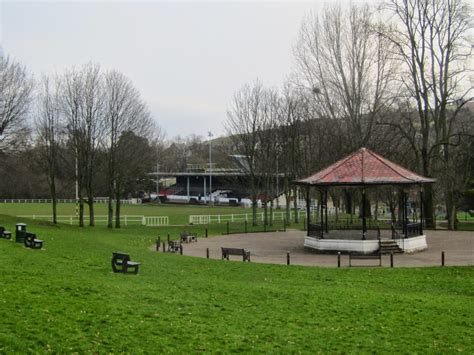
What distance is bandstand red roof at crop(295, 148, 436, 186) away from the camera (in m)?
28.1

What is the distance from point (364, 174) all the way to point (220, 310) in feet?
61.5

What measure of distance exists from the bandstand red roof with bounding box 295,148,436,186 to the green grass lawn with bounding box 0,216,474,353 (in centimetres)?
955

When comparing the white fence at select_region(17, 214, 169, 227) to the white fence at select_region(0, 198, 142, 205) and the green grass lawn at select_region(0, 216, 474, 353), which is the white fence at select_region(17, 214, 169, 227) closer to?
the green grass lawn at select_region(0, 216, 474, 353)

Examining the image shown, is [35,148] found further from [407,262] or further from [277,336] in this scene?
[277,336]

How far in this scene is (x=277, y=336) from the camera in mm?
10375

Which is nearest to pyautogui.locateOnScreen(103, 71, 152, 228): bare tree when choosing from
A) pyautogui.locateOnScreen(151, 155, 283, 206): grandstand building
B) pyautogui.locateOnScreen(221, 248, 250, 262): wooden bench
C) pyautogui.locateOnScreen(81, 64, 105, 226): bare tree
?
pyautogui.locateOnScreen(81, 64, 105, 226): bare tree

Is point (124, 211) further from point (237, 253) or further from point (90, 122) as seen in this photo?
point (237, 253)

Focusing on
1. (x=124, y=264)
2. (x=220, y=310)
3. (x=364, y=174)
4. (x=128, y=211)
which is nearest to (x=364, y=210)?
(x=364, y=174)

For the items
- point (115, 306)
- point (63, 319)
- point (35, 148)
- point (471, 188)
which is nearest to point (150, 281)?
point (115, 306)

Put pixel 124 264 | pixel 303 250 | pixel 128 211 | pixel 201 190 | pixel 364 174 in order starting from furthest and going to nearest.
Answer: pixel 201 190, pixel 128 211, pixel 364 174, pixel 303 250, pixel 124 264

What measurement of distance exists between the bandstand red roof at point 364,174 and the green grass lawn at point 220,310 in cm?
955

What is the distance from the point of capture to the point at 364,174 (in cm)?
2900

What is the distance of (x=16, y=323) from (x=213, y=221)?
43.1 m

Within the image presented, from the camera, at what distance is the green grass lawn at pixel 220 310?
366 inches
